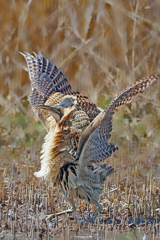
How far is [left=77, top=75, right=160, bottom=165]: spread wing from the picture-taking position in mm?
3764

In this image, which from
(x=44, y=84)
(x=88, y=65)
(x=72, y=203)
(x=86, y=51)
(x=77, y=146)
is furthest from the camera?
(x=88, y=65)

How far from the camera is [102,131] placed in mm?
4133

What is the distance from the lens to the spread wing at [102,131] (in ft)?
12.3

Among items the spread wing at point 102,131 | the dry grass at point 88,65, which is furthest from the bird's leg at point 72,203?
the dry grass at point 88,65

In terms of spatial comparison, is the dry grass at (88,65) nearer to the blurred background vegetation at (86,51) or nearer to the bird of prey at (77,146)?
the blurred background vegetation at (86,51)

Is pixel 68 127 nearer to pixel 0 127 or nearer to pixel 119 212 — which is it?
pixel 119 212

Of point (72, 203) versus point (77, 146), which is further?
point (72, 203)

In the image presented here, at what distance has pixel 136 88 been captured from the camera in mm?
3799

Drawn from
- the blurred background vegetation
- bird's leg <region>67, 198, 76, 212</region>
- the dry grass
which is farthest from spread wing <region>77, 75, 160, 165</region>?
the blurred background vegetation

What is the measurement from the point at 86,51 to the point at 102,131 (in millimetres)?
4150

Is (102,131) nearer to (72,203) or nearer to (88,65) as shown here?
(72,203)

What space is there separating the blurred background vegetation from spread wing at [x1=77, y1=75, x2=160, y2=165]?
10.9 ft

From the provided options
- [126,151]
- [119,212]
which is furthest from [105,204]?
[126,151]

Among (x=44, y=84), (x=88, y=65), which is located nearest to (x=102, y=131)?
(x=44, y=84)
